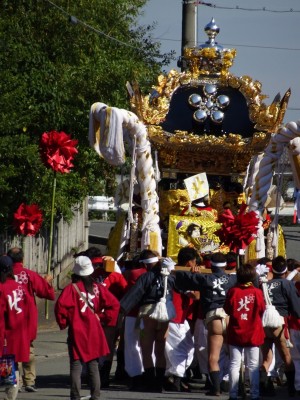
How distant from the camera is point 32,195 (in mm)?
22391

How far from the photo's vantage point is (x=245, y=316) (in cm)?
1290

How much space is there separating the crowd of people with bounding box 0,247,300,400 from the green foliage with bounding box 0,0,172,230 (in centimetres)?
618

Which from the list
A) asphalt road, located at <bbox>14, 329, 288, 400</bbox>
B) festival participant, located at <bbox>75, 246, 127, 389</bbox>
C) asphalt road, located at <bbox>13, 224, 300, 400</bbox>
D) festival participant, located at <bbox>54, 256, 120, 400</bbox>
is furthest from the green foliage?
festival participant, located at <bbox>54, 256, 120, 400</bbox>

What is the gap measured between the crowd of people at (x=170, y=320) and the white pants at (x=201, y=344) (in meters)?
0.01

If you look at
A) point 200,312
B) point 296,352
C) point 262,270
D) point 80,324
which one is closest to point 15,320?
point 80,324

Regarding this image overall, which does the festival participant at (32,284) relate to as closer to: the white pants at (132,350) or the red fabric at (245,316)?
the white pants at (132,350)

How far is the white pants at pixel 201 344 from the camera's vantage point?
14.6m

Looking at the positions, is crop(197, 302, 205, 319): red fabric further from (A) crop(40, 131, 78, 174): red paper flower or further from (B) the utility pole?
(B) the utility pole

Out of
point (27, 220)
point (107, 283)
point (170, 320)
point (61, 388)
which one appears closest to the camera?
point (170, 320)

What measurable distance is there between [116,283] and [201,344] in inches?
51.3

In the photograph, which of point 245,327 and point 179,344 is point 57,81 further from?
point 245,327

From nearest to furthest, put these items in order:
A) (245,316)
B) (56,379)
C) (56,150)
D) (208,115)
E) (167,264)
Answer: (245,316) < (167,264) < (56,379) < (56,150) < (208,115)

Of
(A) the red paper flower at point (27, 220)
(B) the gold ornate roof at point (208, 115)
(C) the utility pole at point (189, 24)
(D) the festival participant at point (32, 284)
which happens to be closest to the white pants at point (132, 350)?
(D) the festival participant at point (32, 284)

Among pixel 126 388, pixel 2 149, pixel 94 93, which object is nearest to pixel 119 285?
pixel 126 388
